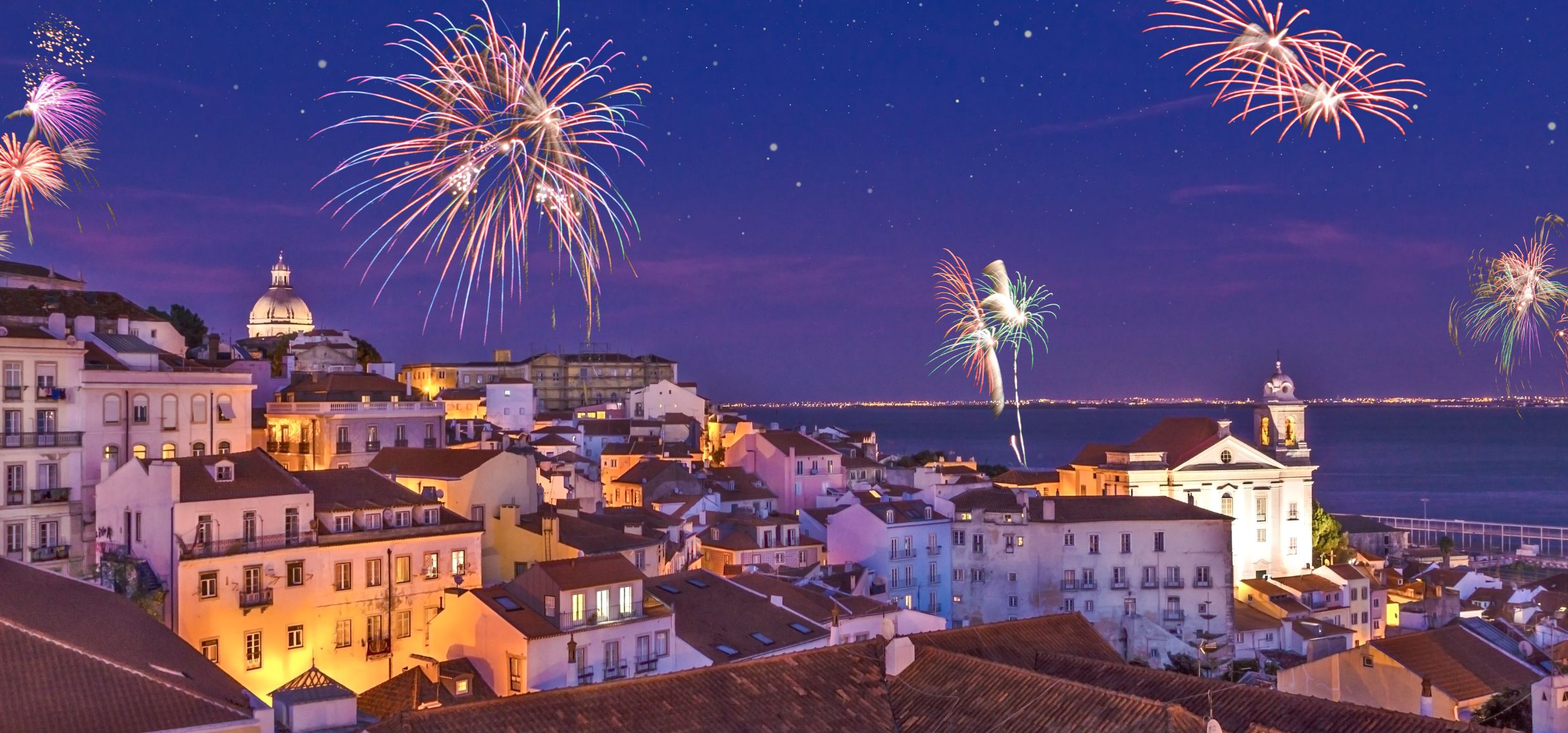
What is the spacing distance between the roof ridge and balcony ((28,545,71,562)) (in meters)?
18.2

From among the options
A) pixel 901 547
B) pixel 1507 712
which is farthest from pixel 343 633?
pixel 1507 712

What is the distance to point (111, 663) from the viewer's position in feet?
54.8

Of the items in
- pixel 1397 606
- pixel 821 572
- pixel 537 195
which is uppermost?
pixel 537 195

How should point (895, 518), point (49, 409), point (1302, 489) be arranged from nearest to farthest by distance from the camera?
point (49, 409) < point (895, 518) < point (1302, 489)

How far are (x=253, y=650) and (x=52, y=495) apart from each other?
8909 millimetres

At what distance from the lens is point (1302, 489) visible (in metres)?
69.2

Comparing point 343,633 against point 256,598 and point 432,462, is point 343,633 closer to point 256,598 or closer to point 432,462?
point 256,598

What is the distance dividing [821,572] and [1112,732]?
31363 mm

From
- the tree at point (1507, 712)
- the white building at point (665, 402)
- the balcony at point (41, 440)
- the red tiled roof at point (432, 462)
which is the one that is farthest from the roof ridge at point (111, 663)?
the white building at point (665, 402)

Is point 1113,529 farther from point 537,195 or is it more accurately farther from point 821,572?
point 537,195

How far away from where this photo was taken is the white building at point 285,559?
29.2m

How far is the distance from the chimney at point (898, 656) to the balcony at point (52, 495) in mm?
25657

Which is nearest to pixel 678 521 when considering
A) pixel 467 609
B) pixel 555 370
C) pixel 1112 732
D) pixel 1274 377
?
pixel 467 609

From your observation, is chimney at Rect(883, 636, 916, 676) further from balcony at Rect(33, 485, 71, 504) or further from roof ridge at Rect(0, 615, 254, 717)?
balcony at Rect(33, 485, 71, 504)
